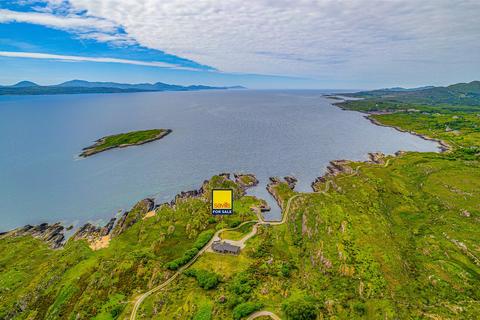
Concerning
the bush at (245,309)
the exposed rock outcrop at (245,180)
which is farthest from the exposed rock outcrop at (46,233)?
the exposed rock outcrop at (245,180)

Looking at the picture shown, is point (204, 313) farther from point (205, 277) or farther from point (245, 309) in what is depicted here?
point (205, 277)

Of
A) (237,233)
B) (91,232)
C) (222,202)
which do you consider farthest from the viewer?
(91,232)

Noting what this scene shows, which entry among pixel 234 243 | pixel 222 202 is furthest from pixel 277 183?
pixel 234 243

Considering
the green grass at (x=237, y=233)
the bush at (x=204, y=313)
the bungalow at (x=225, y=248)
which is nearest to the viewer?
the bush at (x=204, y=313)

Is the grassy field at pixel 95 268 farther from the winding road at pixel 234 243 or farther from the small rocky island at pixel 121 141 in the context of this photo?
the small rocky island at pixel 121 141

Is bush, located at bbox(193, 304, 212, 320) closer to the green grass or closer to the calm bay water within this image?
the green grass

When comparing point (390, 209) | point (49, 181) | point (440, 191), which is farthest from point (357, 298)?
point (49, 181)
